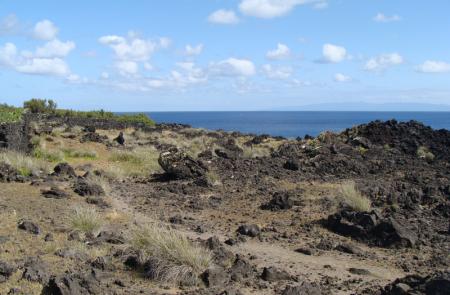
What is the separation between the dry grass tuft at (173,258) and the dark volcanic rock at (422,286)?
9.23 feet

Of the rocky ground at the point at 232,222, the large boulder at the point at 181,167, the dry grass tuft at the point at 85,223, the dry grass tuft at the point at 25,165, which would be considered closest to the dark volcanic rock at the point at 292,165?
the rocky ground at the point at 232,222

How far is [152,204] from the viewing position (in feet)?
49.3

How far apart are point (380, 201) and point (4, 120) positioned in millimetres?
16780

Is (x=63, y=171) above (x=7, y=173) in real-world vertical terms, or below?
below

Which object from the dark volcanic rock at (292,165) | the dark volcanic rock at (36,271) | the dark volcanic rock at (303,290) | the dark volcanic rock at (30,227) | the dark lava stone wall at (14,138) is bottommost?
the dark volcanic rock at (303,290)

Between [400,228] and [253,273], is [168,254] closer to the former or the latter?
[253,273]

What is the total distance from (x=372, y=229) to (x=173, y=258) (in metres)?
4.91

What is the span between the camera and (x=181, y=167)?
1883 centimetres

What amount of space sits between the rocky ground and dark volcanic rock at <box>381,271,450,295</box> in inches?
0.7

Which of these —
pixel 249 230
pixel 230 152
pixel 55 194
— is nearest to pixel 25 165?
pixel 55 194

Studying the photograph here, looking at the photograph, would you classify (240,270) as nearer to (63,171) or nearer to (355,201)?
(355,201)

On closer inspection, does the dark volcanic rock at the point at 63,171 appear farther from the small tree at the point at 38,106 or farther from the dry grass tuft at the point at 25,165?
the small tree at the point at 38,106

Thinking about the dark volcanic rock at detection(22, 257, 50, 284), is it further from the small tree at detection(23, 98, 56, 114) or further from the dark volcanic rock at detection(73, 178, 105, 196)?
the small tree at detection(23, 98, 56, 114)

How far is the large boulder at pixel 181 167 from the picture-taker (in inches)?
740
